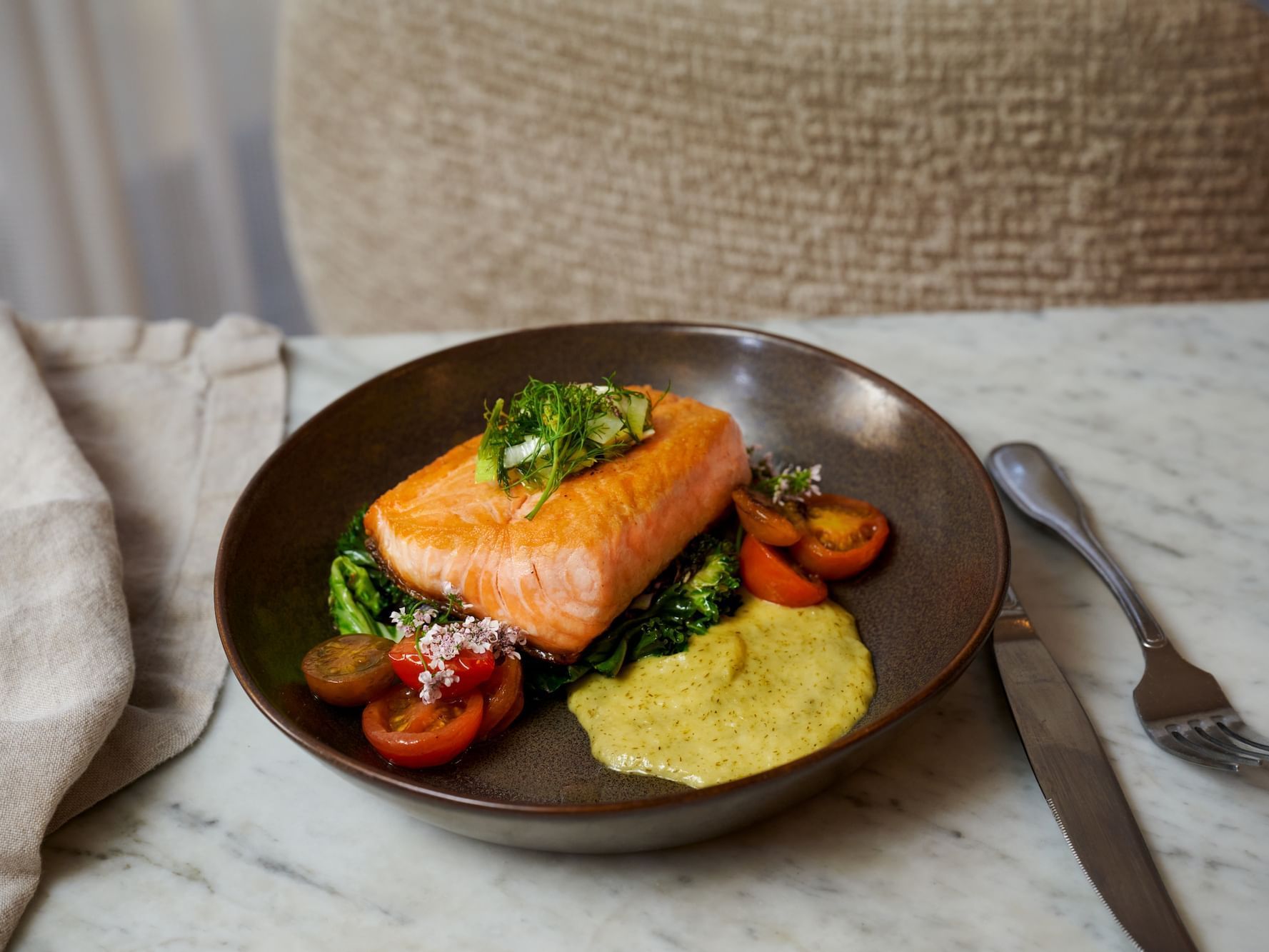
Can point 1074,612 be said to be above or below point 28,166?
below

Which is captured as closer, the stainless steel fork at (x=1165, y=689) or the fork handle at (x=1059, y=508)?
the stainless steel fork at (x=1165, y=689)

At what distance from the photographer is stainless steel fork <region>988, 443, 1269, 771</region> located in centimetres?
166

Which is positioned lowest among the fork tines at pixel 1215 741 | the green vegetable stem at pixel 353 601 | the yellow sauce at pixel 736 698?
the fork tines at pixel 1215 741

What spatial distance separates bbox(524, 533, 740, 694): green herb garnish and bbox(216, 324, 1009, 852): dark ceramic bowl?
0.08 metres

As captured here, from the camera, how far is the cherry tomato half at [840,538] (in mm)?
1963

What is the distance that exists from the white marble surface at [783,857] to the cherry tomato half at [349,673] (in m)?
0.13

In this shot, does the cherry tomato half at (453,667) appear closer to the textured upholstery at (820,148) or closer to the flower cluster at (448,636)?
the flower cluster at (448,636)

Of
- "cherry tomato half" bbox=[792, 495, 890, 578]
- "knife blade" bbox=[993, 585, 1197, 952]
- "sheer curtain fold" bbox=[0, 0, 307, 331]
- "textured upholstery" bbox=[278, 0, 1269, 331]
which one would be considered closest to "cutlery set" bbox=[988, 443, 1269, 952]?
"knife blade" bbox=[993, 585, 1197, 952]

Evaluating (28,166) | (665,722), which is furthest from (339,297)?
(665,722)

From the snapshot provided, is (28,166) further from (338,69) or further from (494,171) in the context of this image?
(494,171)

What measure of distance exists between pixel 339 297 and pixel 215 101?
1038 mm

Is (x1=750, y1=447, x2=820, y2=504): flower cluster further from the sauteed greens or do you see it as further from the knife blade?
the knife blade

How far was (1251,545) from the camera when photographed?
6.96ft

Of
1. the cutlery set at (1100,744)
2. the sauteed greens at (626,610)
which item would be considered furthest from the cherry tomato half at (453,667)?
the cutlery set at (1100,744)
